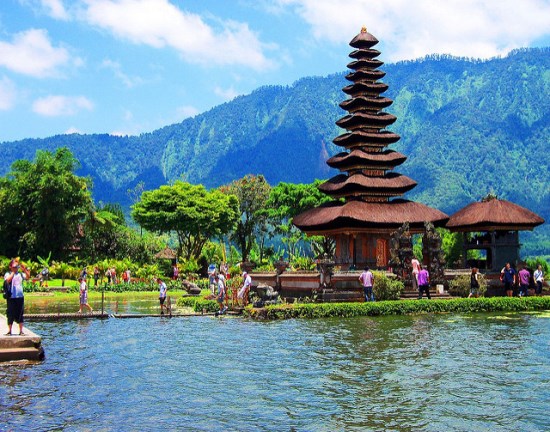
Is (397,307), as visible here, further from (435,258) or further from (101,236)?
(101,236)

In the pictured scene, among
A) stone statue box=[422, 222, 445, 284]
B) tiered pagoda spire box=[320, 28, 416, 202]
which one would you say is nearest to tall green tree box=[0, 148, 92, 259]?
tiered pagoda spire box=[320, 28, 416, 202]

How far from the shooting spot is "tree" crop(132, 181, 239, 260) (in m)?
64.4

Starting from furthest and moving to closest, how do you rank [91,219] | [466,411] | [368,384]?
[91,219]
[368,384]
[466,411]

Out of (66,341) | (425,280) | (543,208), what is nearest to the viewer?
(66,341)

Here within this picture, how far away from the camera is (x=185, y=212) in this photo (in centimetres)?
6372

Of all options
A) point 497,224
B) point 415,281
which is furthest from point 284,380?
point 497,224

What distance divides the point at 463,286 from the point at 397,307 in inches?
225

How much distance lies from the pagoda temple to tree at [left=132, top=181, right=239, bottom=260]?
72.5 feet

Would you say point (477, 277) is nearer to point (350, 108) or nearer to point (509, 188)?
point (350, 108)

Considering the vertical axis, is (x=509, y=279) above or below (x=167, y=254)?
below

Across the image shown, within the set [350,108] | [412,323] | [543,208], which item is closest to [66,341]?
[412,323]

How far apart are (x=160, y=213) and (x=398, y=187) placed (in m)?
28.1

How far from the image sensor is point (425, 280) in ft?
101

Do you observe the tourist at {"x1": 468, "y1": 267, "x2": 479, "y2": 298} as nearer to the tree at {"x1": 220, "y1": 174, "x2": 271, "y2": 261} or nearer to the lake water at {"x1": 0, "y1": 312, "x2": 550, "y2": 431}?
the lake water at {"x1": 0, "y1": 312, "x2": 550, "y2": 431}
